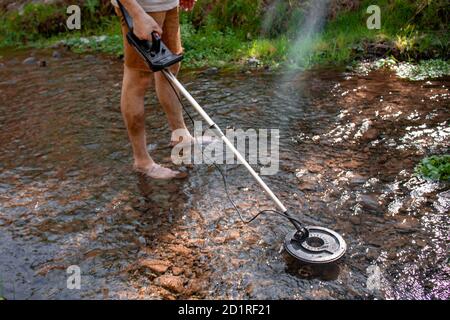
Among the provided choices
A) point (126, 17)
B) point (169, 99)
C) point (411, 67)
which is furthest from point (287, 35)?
point (126, 17)

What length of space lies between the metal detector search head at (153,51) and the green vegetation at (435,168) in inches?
79.7

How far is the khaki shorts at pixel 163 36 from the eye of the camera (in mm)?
3133

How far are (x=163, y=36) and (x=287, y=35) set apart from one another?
400 cm

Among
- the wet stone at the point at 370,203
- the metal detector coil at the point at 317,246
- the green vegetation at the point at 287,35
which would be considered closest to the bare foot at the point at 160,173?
the metal detector coil at the point at 317,246

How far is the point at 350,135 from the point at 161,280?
241 cm

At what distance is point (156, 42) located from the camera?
2.91 m

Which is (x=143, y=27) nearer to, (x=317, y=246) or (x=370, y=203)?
(x=317, y=246)

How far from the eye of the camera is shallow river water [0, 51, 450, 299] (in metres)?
2.42

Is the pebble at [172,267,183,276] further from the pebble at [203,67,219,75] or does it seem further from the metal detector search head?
the pebble at [203,67,219,75]

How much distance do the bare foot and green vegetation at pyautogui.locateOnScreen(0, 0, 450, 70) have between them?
3230 mm

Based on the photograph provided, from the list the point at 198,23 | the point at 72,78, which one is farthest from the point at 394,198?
the point at 198,23

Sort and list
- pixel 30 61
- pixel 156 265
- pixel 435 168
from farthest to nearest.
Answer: pixel 30 61
pixel 435 168
pixel 156 265

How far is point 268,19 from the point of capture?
7180mm

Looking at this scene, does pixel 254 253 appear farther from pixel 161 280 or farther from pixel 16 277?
pixel 16 277
